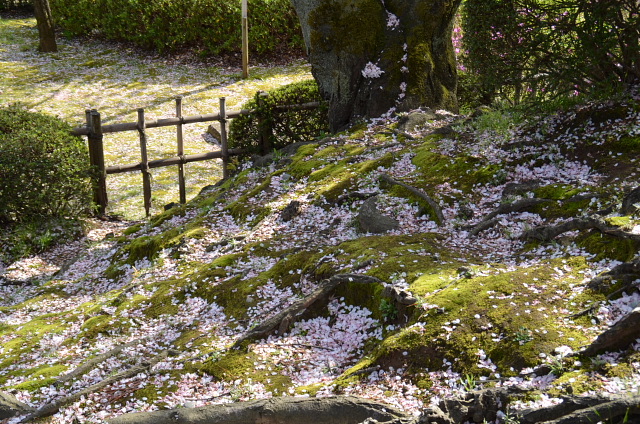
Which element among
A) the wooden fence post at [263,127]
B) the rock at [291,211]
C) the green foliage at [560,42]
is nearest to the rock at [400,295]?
the rock at [291,211]

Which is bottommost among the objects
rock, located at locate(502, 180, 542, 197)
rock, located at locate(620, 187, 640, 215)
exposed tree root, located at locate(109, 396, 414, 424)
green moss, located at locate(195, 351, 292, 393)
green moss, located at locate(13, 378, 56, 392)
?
green moss, located at locate(13, 378, 56, 392)

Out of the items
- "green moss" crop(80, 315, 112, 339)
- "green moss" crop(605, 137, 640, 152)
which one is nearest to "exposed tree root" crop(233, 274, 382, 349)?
"green moss" crop(80, 315, 112, 339)

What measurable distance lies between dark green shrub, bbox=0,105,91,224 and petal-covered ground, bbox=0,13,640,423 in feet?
3.37

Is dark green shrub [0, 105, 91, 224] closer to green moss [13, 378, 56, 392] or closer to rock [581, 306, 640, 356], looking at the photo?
green moss [13, 378, 56, 392]

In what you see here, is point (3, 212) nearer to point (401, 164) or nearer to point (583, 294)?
point (401, 164)

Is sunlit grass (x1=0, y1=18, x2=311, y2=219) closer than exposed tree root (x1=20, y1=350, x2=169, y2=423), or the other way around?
exposed tree root (x1=20, y1=350, x2=169, y2=423)

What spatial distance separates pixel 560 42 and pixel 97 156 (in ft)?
27.1

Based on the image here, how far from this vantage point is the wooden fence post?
1200 centimetres

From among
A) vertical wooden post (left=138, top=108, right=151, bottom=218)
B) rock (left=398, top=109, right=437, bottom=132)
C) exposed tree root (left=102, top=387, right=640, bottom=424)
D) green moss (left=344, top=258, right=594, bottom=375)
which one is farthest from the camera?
vertical wooden post (left=138, top=108, right=151, bottom=218)

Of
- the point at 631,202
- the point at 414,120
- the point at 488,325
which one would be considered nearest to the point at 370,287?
the point at 488,325

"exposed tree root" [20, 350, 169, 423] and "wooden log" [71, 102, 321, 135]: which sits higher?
"wooden log" [71, 102, 321, 135]

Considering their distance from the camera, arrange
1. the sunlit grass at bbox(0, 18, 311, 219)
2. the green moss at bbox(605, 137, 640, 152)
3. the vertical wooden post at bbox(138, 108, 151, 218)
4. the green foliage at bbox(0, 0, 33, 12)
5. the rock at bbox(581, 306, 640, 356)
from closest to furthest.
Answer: the rock at bbox(581, 306, 640, 356), the green moss at bbox(605, 137, 640, 152), the vertical wooden post at bbox(138, 108, 151, 218), the sunlit grass at bbox(0, 18, 311, 219), the green foliage at bbox(0, 0, 33, 12)

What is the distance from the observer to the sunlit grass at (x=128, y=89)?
14.1 m

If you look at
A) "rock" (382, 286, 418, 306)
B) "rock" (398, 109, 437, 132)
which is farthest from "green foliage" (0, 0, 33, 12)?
"rock" (382, 286, 418, 306)
